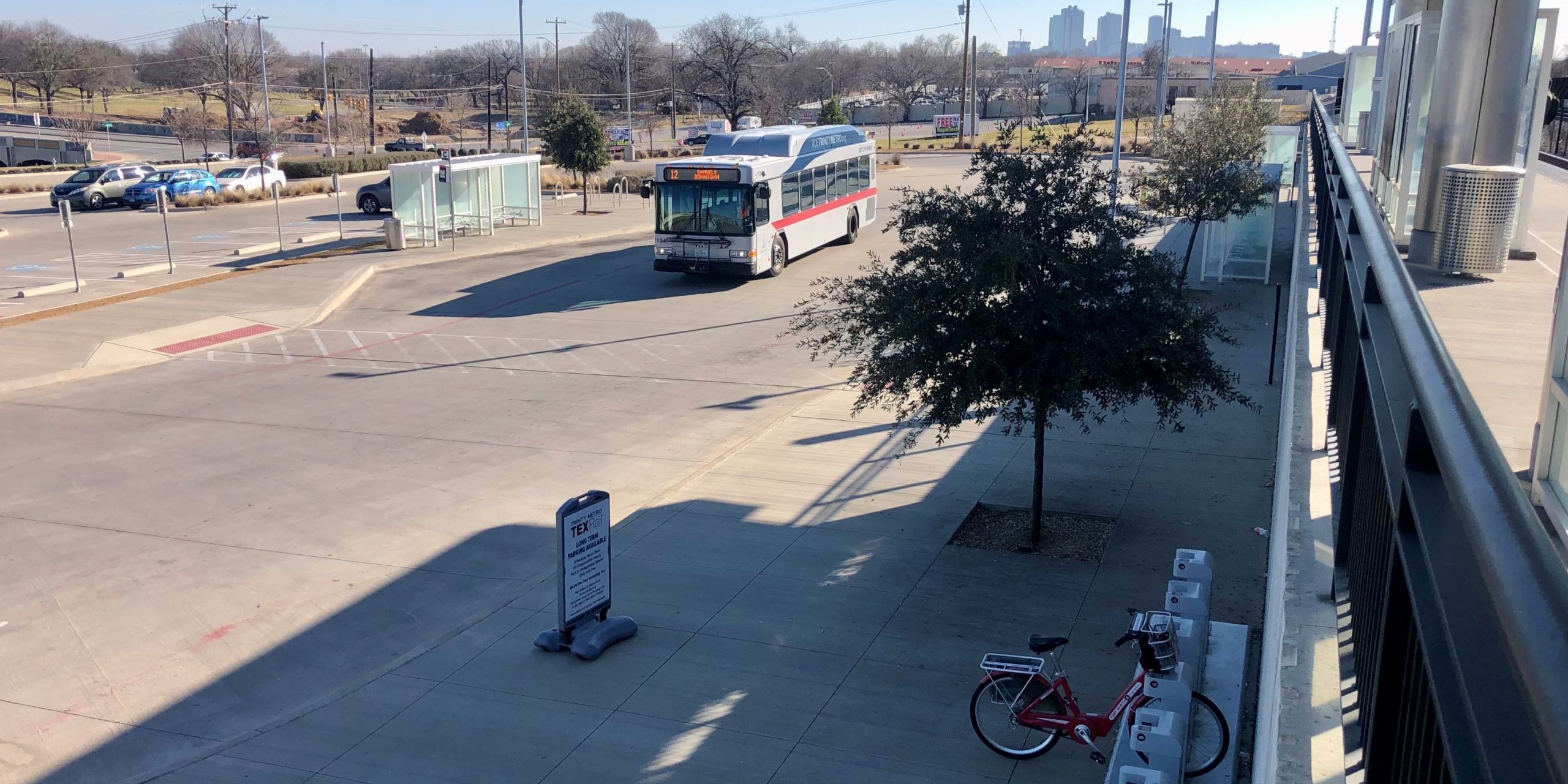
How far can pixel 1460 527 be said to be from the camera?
2170 millimetres

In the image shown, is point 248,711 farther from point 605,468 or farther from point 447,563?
point 605,468

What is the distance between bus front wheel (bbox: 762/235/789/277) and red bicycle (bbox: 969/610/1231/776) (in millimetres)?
19837

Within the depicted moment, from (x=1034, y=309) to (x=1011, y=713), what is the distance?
164 inches

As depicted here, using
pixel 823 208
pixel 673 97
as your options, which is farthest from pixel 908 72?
pixel 823 208

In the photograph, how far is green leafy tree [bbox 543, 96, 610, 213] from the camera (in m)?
38.7

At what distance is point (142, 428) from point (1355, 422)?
14968 mm

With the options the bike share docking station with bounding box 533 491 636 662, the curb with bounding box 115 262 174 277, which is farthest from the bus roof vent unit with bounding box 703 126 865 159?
the bike share docking station with bounding box 533 491 636 662

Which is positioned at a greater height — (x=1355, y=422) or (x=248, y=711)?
(x=1355, y=422)

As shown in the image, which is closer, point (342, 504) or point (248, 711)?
point (248, 711)

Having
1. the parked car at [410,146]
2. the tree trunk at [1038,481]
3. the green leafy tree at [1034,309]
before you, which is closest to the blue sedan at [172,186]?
the parked car at [410,146]

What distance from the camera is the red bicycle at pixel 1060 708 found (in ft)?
23.1

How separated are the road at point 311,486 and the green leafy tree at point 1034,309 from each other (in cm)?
359

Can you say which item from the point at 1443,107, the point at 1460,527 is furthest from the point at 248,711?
the point at 1443,107

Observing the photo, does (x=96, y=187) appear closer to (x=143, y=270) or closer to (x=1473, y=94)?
Answer: (x=143, y=270)
